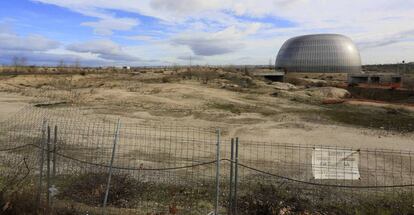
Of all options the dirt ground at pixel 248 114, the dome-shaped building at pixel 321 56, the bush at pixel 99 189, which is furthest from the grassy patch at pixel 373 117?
the dome-shaped building at pixel 321 56

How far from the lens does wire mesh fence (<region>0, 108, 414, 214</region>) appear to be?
830 centimetres

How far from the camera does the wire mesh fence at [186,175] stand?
327 inches

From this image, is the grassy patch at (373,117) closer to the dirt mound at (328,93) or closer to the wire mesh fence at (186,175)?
the dirt mound at (328,93)

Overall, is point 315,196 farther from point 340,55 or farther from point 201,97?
point 340,55

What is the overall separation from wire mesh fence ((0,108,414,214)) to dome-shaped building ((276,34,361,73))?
4181 inches

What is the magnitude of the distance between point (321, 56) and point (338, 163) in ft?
390

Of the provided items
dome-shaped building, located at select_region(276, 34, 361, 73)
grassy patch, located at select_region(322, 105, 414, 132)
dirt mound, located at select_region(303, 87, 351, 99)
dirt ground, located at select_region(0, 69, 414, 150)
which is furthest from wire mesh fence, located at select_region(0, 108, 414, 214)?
dome-shaped building, located at select_region(276, 34, 361, 73)

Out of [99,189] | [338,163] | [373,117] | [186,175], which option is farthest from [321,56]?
[99,189]

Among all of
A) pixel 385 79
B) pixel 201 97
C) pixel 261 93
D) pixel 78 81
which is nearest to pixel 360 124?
pixel 201 97

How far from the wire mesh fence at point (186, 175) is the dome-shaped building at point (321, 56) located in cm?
10620

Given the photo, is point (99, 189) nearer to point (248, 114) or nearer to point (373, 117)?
point (248, 114)

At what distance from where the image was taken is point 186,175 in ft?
39.1

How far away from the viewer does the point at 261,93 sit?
41719mm

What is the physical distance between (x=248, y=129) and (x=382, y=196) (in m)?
11.9
